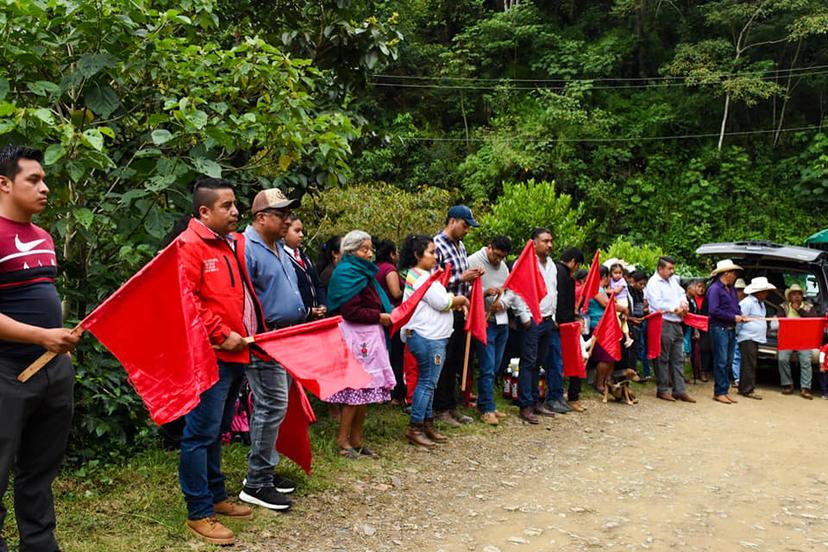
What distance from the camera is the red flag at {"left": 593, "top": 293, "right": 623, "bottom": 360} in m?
9.65

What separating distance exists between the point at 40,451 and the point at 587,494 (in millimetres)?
4096

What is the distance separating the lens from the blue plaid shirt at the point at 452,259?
771 cm

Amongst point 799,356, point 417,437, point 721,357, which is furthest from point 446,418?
point 799,356

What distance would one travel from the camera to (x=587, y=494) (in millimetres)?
5844

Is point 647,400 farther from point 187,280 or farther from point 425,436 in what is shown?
point 187,280

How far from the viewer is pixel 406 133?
27781 millimetres

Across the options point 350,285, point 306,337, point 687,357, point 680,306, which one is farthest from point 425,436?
point 687,357

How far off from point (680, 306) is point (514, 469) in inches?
196

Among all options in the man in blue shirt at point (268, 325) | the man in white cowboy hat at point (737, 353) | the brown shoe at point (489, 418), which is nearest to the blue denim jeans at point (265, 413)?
the man in blue shirt at point (268, 325)

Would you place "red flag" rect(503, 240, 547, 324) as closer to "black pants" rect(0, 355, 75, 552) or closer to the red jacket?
the red jacket

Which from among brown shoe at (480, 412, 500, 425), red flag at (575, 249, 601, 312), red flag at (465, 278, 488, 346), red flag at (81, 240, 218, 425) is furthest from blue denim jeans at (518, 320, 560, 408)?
red flag at (81, 240, 218, 425)

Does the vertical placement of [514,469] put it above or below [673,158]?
below

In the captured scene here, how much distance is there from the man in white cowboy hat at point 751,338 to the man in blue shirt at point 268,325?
8.37 m

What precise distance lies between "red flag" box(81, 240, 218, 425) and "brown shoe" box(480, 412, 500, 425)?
4.52 metres
